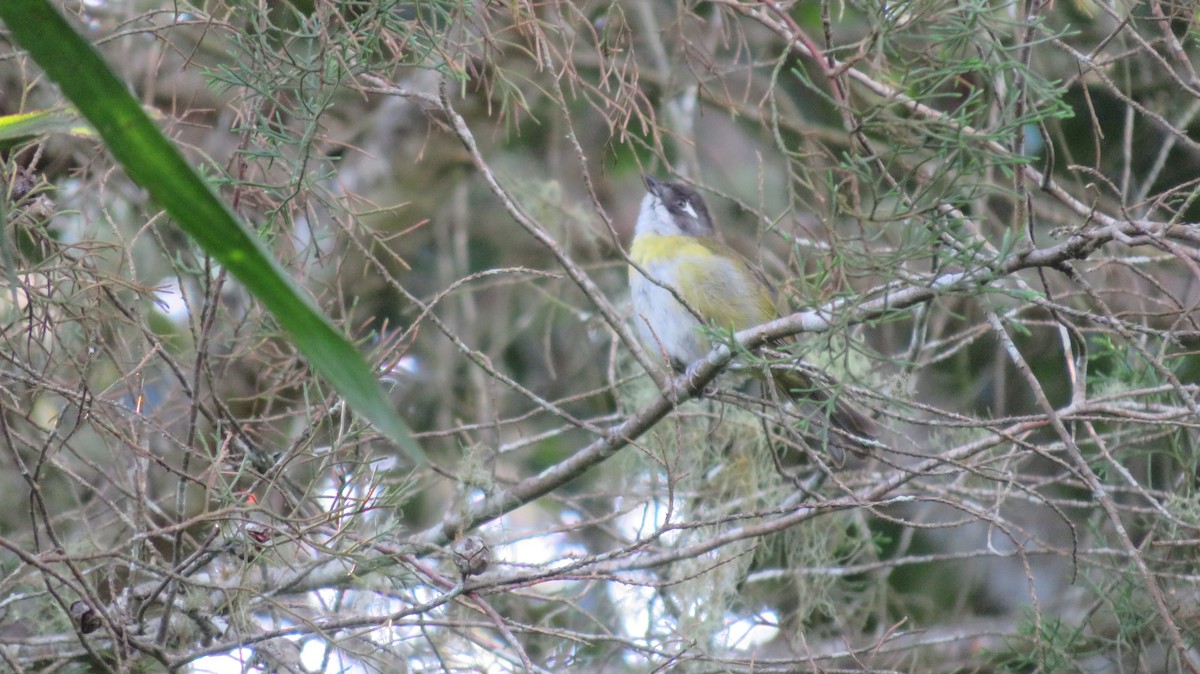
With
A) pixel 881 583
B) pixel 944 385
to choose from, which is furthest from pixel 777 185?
pixel 881 583

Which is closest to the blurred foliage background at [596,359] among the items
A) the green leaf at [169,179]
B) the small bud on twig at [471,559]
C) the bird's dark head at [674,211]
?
the small bud on twig at [471,559]

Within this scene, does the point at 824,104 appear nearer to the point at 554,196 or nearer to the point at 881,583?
the point at 554,196

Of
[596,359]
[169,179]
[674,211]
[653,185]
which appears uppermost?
[653,185]

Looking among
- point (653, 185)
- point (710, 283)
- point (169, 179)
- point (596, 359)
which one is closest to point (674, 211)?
point (653, 185)

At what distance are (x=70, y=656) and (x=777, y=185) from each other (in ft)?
14.4

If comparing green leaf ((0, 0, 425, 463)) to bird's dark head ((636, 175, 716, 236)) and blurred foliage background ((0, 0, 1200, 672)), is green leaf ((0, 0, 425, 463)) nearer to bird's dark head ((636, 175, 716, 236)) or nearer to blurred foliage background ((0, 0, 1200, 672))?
blurred foliage background ((0, 0, 1200, 672))

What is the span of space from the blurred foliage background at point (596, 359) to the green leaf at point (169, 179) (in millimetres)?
814

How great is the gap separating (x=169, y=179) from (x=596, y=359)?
13.4ft

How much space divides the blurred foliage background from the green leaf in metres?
0.81

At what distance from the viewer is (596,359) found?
5109 millimetres

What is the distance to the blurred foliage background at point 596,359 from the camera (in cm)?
194

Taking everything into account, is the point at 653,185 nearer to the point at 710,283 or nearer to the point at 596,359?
the point at 710,283

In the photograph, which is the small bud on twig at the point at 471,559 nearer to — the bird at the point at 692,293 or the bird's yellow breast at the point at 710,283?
the bird at the point at 692,293

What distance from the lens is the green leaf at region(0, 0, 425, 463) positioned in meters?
1.05
